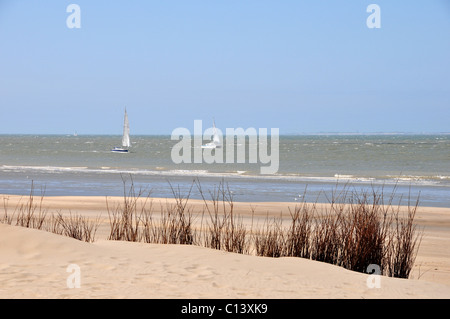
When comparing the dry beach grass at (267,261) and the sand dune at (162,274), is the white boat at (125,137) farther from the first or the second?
the sand dune at (162,274)

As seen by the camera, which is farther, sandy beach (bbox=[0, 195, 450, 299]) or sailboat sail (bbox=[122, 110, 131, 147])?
sailboat sail (bbox=[122, 110, 131, 147])

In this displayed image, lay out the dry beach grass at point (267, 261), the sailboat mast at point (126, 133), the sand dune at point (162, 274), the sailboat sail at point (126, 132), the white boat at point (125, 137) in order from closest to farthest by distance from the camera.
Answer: the sand dune at point (162, 274)
the dry beach grass at point (267, 261)
the white boat at point (125, 137)
the sailboat mast at point (126, 133)
the sailboat sail at point (126, 132)

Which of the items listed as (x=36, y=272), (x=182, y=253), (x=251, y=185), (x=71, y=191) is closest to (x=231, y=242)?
(x=182, y=253)

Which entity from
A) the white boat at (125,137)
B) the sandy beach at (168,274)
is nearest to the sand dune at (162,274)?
the sandy beach at (168,274)

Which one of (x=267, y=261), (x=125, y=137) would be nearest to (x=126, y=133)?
(x=125, y=137)

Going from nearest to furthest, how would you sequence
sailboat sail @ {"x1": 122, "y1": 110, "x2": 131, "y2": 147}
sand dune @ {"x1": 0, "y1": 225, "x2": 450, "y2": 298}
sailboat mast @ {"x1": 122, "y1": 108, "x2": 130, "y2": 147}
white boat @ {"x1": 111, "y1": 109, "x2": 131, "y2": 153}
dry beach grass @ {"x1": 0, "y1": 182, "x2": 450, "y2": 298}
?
sand dune @ {"x1": 0, "y1": 225, "x2": 450, "y2": 298}
dry beach grass @ {"x1": 0, "y1": 182, "x2": 450, "y2": 298}
white boat @ {"x1": 111, "y1": 109, "x2": 131, "y2": 153}
sailboat mast @ {"x1": 122, "y1": 108, "x2": 130, "y2": 147}
sailboat sail @ {"x1": 122, "y1": 110, "x2": 131, "y2": 147}

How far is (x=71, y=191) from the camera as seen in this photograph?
72.3 feet

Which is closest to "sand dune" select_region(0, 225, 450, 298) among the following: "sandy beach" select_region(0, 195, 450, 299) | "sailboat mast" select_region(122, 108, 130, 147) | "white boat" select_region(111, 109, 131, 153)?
"sandy beach" select_region(0, 195, 450, 299)

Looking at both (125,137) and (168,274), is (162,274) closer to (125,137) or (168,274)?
(168,274)

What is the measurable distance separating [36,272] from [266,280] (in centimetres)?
247

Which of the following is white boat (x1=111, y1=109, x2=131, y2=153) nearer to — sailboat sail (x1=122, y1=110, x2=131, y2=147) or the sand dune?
sailboat sail (x1=122, y1=110, x2=131, y2=147)

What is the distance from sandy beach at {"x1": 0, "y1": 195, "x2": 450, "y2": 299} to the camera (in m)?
6.21

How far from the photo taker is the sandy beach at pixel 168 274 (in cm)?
621
